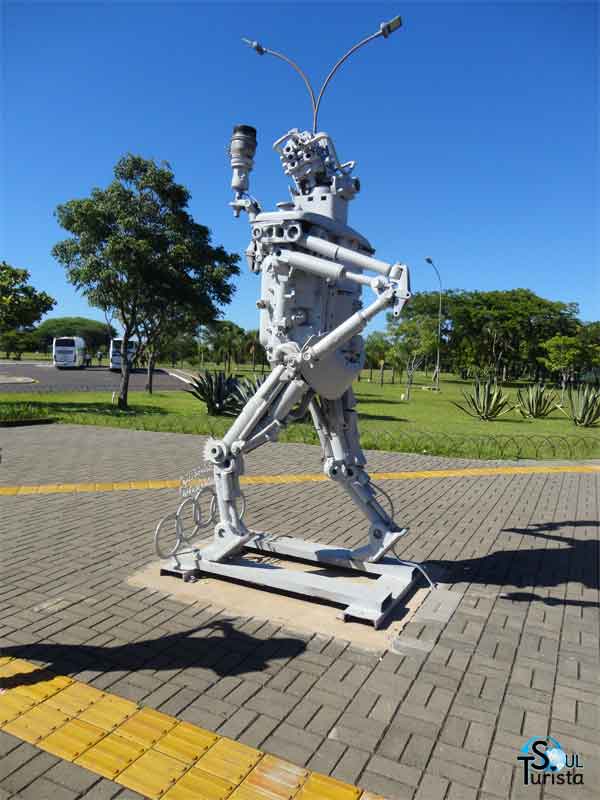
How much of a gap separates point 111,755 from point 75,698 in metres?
0.60

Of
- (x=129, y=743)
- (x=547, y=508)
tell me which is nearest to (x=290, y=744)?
(x=129, y=743)

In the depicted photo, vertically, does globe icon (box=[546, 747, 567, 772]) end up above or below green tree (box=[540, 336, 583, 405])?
below

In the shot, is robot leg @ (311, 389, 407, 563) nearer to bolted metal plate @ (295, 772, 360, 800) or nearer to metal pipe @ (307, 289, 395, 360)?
metal pipe @ (307, 289, 395, 360)

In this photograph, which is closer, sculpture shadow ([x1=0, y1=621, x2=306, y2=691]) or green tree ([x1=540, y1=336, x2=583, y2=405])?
sculpture shadow ([x1=0, y1=621, x2=306, y2=691])

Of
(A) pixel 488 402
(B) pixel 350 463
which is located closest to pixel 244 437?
(B) pixel 350 463

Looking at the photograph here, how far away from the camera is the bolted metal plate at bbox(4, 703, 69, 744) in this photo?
313 cm

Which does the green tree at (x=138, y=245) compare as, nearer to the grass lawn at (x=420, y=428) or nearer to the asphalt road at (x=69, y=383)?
the grass lawn at (x=420, y=428)

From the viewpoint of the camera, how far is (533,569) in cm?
599

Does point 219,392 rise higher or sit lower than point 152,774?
higher

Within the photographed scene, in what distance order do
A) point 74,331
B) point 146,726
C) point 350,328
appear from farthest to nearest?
1. point 74,331
2. point 350,328
3. point 146,726

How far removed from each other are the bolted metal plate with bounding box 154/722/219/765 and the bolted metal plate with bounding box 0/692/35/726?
90cm

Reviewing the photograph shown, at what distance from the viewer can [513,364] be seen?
226 feet

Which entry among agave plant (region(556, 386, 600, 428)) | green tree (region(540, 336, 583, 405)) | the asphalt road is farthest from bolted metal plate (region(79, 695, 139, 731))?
green tree (region(540, 336, 583, 405))

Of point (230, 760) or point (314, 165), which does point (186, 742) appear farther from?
point (314, 165)
